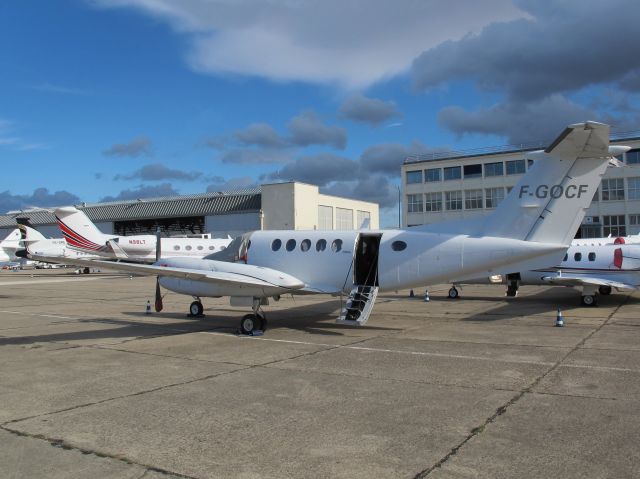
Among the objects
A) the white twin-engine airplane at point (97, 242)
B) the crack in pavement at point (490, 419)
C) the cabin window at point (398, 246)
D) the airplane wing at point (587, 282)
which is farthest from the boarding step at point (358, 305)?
the white twin-engine airplane at point (97, 242)

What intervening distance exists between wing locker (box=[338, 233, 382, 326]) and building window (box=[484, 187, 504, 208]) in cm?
4910

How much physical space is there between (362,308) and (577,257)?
12.4 m

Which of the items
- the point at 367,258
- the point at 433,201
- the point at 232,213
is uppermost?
the point at 433,201

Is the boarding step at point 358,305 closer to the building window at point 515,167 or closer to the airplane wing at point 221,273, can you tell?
the airplane wing at point 221,273

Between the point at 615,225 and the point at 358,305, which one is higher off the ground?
the point at 615,225

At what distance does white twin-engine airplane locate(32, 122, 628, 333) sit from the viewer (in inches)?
499

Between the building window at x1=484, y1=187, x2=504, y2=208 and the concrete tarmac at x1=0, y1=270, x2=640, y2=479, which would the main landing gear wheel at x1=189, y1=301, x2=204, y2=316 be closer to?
the concrete tarmac at x1=0, y1=270, x2=640, y2=479

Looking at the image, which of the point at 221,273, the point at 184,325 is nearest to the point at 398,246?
the point at 221,273

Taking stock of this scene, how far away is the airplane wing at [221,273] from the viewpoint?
40.2 feet

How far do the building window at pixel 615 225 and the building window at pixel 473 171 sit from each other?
14.3 metres

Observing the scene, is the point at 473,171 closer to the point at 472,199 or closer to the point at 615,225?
the point at 472,199

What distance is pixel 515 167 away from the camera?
5834 centimetres

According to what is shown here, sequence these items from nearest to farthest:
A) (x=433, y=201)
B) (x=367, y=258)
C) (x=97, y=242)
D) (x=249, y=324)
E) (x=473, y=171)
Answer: (x=249, y=324) → (x=367, y=258) → (x=97, y=242) → (x=473, y=171) → (x=433, y=201)

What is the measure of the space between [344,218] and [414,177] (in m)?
12.0
